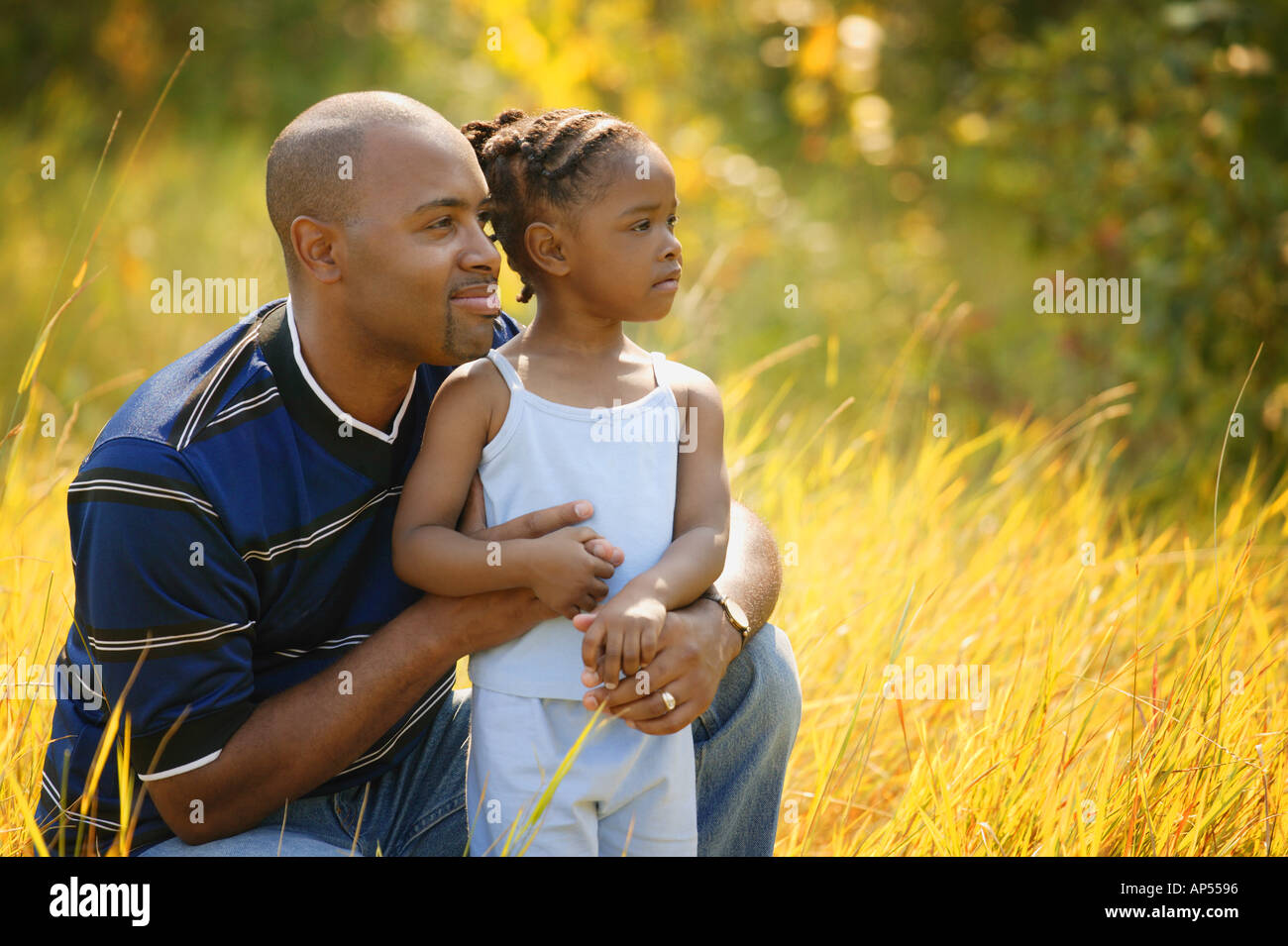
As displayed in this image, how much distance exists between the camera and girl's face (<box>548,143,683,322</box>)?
216 centimetres

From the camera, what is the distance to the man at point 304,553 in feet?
6.40

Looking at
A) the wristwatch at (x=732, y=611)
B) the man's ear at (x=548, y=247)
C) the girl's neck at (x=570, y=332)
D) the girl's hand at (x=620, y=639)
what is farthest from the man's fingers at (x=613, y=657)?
the man's ear at (x=548, y=247)

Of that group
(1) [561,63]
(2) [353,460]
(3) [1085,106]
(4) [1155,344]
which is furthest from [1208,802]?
(1) [561,63]

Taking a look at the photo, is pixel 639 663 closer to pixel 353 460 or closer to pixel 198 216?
pixel 353 460

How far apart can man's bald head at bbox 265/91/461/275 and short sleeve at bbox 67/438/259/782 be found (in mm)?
504

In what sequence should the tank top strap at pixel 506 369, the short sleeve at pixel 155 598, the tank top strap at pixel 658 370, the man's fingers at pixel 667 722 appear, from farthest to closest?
the tank top strap at pixel 658 370 → the tank top strap at pixel 506 369 → the man's fingers at pixel 667 722 → the short sleeve at pixel 155 598

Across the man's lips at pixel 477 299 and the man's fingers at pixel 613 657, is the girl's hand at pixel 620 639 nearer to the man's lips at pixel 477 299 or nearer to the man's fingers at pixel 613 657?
the man's fingers at pixel 613 657

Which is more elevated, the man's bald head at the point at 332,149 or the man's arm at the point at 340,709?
the man's bald head at the point at 332,149

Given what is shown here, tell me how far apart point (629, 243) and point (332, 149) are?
55 cm

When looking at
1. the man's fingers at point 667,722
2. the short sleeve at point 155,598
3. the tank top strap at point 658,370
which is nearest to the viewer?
the short sleeve at point 155,598

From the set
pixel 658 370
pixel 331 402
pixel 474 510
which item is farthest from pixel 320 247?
pixel 658 370

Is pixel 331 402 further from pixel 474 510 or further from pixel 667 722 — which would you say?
A: pixel 667 722

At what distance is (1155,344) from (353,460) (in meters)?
4.04

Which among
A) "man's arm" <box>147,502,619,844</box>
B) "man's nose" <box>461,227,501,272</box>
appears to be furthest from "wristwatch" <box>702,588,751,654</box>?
"man's nose" <box>461,227,501,272</box>
